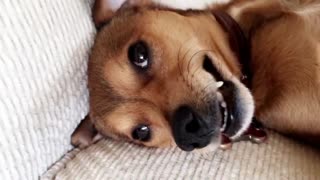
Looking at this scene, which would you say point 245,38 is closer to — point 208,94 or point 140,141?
point 208,94

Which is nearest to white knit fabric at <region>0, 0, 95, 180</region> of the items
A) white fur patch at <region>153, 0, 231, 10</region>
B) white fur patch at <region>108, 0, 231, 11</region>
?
white fur patch at <region>108, 0, 231, 11</region>

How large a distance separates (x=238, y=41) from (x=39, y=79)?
635mm

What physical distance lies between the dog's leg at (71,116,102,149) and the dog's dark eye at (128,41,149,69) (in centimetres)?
28

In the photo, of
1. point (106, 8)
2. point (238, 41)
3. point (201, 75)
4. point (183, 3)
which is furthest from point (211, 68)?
point (106, 8)

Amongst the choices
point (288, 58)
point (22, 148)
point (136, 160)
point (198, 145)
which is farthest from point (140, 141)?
point (288, 58)

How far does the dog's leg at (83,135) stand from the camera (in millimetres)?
1600

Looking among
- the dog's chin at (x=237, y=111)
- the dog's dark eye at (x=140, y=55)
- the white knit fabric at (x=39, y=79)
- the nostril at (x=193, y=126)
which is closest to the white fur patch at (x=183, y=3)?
the white knit fabric at (x=39, y=79)

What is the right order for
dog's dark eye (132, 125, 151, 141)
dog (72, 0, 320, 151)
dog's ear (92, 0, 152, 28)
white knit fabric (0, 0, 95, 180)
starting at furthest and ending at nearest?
dog's ear (92, 0, 152, 28), dog's dark eye (132, 125, 151, 141), dog (72, 0, 320, 151), white knit fabric (0, 0, 95, 180)

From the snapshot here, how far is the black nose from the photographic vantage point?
1.38 meters

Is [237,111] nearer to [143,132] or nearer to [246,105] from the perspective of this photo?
A: [246,105]

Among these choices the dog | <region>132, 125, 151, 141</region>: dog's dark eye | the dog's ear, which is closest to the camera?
the dog

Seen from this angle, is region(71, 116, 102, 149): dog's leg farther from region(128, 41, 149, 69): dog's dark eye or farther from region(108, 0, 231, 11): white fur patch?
region(108, 0, 231, 11): white fur patch

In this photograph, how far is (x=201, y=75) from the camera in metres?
1.46

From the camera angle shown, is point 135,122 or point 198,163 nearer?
point 198,163
